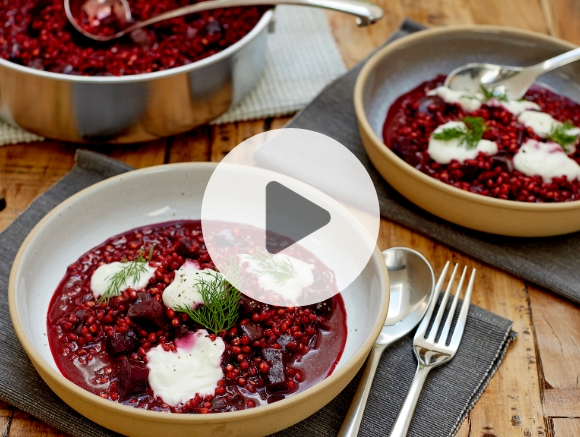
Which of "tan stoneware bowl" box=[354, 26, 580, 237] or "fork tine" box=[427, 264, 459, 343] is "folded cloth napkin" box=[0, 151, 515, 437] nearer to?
"fork tine" box=[427, 264, 459, 343]

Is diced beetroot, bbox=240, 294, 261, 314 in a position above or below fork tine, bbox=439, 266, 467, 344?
above

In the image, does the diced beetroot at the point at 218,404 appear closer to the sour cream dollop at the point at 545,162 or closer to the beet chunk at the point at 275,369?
the beet chunk at the point at 275,369

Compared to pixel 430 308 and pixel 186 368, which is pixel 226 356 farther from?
pixel 430 308

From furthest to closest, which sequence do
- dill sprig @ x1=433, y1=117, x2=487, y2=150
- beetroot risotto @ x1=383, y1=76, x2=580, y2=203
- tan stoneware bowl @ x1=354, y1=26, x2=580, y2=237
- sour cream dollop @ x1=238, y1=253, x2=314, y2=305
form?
dill sprig @ x1=433, y1=117, x2=487, y2=150, beetroot risotto @ x1=383, y1=76, x2=580, y2=203, tan stoneware bowl @ x1=354, y1=26, x2=580, y2=237, sour cream dollop @ x1=238, y1=253, x2=314, y2=305

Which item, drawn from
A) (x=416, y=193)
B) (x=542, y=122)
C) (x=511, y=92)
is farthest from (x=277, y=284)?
(x=511, y=92)
